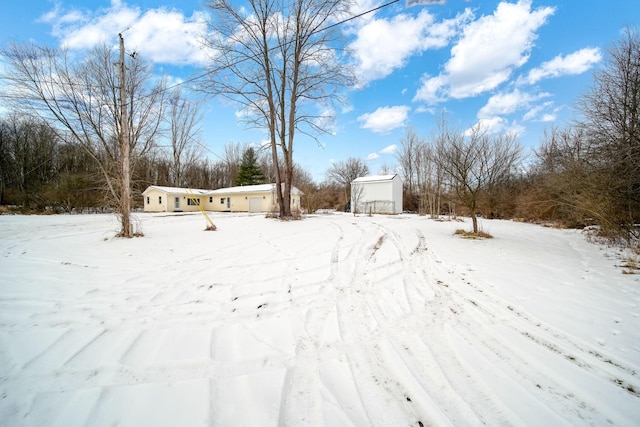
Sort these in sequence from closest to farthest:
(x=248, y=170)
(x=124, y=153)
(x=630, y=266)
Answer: (x=630, y=266) < (x=124, y=153) < (x=248, y=170)

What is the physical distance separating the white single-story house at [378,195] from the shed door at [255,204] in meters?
10.9

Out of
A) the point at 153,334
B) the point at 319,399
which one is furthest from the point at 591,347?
the point at 153,334

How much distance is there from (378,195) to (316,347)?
2585cm

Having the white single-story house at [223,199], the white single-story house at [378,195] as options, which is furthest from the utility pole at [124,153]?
the white single-story house at [378,195]

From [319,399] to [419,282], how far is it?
2.86 metres

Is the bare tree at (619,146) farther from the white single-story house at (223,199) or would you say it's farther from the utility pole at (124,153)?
the white single-story house at (223,199)

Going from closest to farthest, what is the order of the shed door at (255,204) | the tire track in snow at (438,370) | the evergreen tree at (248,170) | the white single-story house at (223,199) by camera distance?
the tire track in snow at (438,370) < the white single-story house at (223,199) < the shed door at (255,204) < the evergreen tree at (248,170)

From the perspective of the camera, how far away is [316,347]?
7.07 ft

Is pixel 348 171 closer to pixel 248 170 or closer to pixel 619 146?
pixel 248 170

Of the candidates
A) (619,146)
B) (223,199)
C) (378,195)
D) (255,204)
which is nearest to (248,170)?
(223,199)

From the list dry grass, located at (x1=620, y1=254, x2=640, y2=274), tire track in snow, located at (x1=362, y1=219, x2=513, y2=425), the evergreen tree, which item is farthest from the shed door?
dry grass, located at (x1=620, y1=254, x2=640, y2=274)

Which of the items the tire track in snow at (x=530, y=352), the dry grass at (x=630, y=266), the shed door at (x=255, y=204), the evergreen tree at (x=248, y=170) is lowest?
the tire track in snow at (x=530, y=352)

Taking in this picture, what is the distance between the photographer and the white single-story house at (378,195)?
26.2 metres

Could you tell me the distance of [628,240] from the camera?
6379mm
